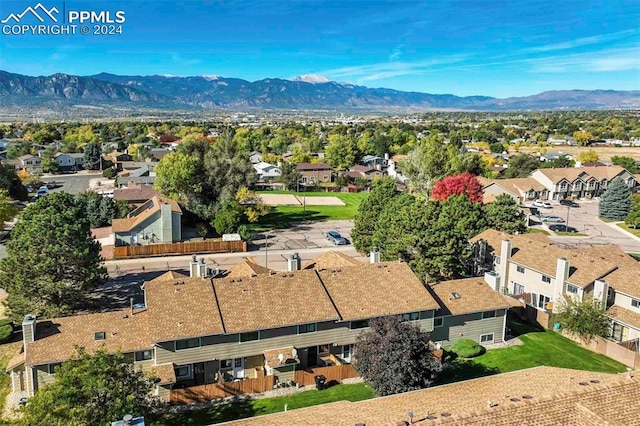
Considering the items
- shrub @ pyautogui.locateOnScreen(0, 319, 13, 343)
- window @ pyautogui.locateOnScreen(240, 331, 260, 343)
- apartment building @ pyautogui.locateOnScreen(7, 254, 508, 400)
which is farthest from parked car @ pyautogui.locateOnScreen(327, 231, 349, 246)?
shrub @ pyautogui.locateOnScreen(0, 319, 13, 343)

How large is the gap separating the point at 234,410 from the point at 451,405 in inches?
478

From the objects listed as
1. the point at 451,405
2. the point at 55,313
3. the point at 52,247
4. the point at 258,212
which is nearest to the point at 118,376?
the point at 451,405

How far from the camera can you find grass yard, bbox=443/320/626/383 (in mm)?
32406

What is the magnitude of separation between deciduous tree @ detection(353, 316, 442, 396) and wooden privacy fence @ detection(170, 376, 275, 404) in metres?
5.45

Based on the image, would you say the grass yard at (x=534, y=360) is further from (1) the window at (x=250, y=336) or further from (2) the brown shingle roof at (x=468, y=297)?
(1) the window at (x=250, y=336)

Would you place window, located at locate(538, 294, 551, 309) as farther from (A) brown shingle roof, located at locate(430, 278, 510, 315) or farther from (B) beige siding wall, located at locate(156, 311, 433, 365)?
(B) beige siding wall, located at locate(156, 311, 433, 365)

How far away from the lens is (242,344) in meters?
30.1

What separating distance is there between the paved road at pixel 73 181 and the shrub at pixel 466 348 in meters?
82.6

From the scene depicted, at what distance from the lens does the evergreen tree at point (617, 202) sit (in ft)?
262

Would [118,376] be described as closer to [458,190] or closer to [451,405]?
[451,405]

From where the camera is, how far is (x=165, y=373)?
1092 inches

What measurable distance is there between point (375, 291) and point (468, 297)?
7.13 meters

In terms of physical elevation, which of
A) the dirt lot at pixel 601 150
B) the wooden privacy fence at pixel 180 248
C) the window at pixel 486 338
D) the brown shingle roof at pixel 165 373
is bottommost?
the window at pixel 486 338

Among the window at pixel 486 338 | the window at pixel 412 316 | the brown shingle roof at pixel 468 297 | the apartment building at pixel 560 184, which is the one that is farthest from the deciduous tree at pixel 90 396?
the apartment building at pixel 560 184
